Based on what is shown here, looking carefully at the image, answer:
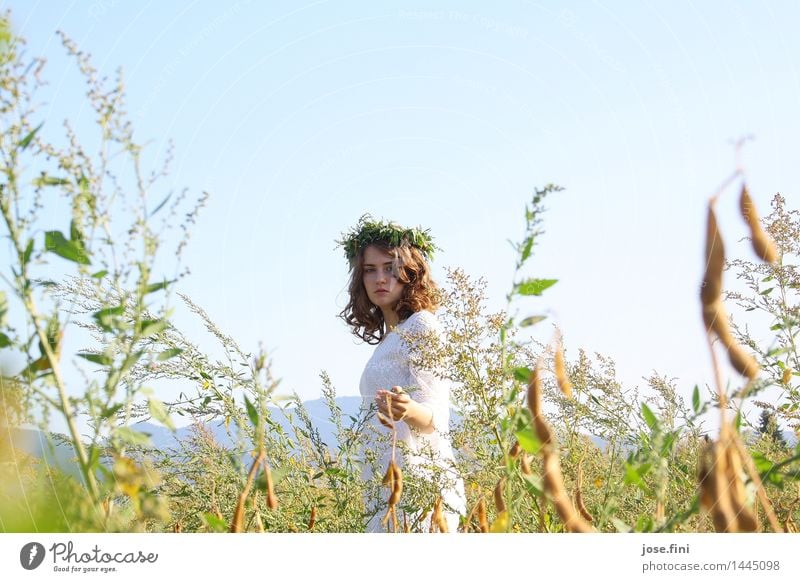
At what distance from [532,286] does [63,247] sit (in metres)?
0.44

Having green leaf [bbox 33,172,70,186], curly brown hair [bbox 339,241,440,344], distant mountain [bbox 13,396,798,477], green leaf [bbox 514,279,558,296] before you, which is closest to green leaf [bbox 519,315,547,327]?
green leaf [bbox 514,279,558,296]

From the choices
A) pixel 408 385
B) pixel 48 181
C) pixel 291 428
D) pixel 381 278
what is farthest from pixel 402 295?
pixel 48 181

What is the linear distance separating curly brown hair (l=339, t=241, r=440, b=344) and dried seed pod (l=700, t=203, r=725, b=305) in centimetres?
236

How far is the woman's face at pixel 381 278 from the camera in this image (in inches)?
132

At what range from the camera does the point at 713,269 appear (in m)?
A: 0.54

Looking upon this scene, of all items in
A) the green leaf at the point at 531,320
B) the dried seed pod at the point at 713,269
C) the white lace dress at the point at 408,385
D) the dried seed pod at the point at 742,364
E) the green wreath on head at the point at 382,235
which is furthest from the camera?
the green wreath on head at the point at 382,235

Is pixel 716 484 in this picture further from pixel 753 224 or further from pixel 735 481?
pixel 753 224

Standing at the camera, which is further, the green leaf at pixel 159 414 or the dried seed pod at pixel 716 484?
the green leaf at pixel 159 414

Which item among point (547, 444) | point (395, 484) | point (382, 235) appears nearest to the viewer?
point (547, 444)

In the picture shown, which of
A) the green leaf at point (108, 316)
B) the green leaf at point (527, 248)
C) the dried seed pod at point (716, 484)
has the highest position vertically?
the green leaf at point (527, 248)

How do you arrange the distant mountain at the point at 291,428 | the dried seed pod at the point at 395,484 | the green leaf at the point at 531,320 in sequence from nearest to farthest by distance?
the green leaf at the point at 531,320, the dried seed pod at the point at 395,484, the distant mountain at the point at 291,428
